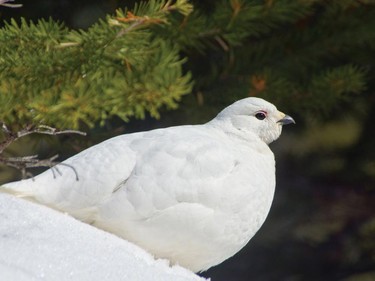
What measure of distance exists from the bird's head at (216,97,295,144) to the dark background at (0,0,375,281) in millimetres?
2124

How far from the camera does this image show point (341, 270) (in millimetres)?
5215

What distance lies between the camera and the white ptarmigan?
8.30 ft

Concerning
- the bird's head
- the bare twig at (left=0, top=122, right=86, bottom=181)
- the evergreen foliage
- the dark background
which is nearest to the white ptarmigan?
the bare twig at (left=0, top=122, right=86, bottom=181)

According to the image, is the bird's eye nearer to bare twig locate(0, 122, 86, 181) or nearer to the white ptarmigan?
the white ptarmigan

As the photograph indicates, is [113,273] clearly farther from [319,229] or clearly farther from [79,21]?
[319,229]

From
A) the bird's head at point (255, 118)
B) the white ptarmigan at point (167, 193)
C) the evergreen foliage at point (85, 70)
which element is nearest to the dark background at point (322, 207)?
the evergreen foliage at point (85, 70)

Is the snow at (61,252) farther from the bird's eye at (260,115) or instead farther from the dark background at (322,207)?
the dark background at (322,207)

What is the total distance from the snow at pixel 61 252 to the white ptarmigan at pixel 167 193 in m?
0.07

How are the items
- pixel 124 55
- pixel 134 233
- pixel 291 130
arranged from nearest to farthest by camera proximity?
1. pixel 134 233
2. pixel 124 55
3. pixel 291 130

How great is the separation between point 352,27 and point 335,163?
973 millimetres

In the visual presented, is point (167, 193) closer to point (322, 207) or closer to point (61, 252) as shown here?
point (61, 252)

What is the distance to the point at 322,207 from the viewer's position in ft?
17.0

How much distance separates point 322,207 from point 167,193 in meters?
2.76

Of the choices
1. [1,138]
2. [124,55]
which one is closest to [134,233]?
[124,55]
